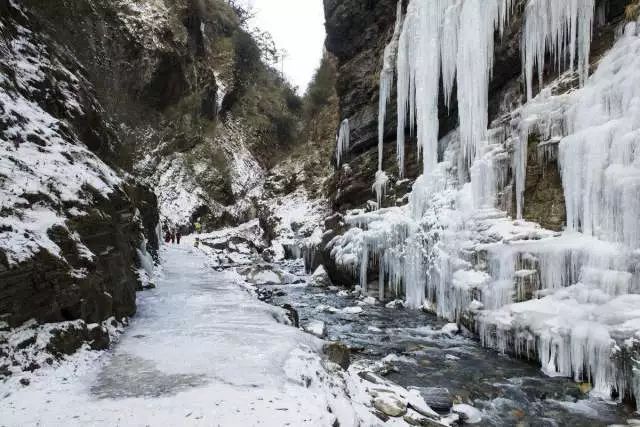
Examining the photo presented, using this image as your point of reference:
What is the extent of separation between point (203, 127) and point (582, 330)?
3052 cm

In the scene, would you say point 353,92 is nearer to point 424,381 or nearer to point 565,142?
point 565,142

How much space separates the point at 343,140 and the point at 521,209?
11.9 meters

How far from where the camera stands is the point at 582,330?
594cm

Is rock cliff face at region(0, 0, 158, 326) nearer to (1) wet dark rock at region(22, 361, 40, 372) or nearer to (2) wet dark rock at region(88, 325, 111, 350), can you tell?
(2) wet dark rock at region(88, 325, 111, 350)

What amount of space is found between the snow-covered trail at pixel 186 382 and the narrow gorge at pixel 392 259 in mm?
29

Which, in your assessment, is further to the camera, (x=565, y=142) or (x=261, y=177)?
(x=261, y=177)

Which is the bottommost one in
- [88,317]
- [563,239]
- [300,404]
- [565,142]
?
[300,404]

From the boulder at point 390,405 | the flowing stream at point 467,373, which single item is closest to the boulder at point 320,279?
the flowing stream at point 467,373

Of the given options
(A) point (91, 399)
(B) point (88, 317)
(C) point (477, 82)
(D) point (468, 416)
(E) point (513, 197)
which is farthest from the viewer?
(C) point (477, 82)

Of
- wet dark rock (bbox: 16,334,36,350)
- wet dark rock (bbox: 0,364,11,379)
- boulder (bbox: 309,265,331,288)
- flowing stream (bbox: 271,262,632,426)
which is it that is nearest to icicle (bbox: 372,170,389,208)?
boulder (bbox: 309,265,331,288)

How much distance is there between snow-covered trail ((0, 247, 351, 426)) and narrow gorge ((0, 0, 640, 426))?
1.1 inches

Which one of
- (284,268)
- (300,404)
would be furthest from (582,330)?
(284,268)

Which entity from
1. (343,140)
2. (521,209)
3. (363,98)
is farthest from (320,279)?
(521,209)

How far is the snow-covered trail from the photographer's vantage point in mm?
3203
